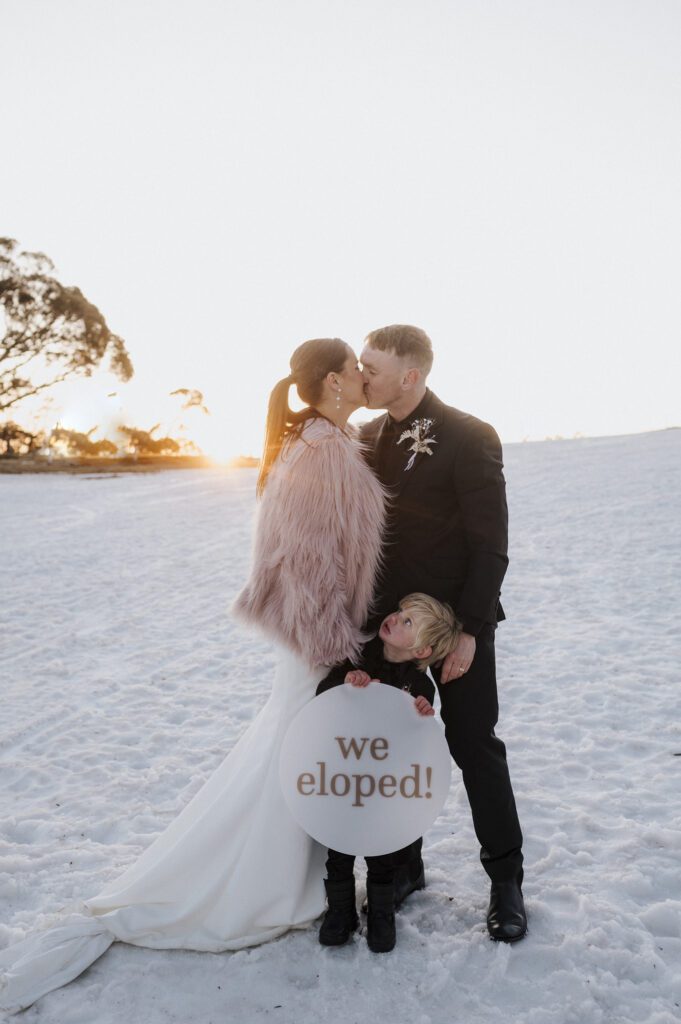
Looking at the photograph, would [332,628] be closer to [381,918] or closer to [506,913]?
[381,918]

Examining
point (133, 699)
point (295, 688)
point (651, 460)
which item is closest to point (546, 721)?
point (295, 688)

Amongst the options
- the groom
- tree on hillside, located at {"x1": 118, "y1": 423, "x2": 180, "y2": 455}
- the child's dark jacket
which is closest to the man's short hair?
the groom

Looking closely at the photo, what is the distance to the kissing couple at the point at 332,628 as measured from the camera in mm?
2463

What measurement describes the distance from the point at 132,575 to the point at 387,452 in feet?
26.9

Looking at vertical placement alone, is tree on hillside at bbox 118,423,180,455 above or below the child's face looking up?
above

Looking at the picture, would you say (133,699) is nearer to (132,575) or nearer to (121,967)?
(121,967)

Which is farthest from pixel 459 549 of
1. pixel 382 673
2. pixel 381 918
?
pixel 381 918

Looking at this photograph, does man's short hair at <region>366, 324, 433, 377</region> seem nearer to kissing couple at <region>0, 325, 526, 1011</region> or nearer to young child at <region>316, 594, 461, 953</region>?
kissing couple at <region>0, 325, 526, 1011</region>

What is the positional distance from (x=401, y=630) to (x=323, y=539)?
1.43 ft

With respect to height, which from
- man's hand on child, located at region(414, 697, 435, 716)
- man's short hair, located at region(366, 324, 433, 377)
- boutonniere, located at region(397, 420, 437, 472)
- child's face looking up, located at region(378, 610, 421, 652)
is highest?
man's short hair, located at region(366, 324, 433, 377)

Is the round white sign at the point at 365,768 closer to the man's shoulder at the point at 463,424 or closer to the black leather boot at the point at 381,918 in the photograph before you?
the black leather boot at the point at 381,918

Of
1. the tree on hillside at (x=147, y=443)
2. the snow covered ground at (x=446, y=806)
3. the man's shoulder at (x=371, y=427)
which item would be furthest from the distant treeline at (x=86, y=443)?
the man's shoulder at (x=371, y=427)

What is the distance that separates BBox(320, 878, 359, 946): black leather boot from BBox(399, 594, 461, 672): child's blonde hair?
89cm

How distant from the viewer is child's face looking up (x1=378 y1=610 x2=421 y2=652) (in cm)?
248
